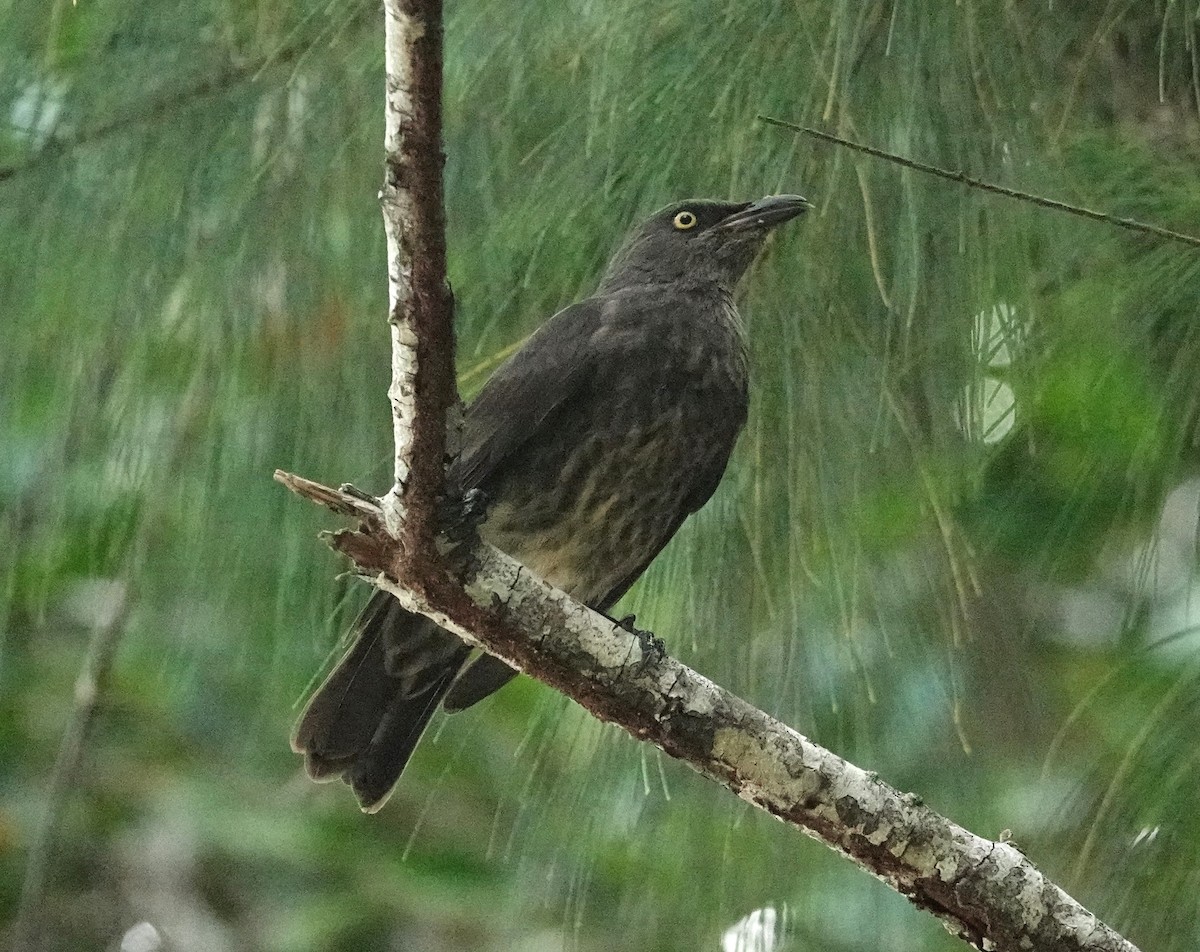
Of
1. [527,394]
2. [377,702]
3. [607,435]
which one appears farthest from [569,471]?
[377,702]

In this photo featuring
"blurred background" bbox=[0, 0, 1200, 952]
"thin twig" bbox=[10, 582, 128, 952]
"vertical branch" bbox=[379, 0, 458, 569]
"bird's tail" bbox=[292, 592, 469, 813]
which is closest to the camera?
"vertical branch" bbox=[379, 0, 458, 569]

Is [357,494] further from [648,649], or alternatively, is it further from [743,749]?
[743,749]

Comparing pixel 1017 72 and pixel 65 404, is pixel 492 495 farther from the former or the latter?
pixel 1017 72

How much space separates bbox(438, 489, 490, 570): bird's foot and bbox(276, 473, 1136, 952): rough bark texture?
24mm

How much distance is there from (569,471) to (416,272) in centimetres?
135

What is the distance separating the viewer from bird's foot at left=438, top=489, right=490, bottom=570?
214 cm

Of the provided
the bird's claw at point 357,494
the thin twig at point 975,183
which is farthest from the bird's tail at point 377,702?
the thin twig at point 975,183

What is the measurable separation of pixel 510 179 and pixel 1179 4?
3.28 feet

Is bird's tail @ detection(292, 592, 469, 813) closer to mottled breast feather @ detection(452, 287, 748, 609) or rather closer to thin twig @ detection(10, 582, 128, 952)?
mottled breast feather @ detection(452, 287, 748, 609)

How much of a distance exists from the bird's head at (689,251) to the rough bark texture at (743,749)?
3.36 feet

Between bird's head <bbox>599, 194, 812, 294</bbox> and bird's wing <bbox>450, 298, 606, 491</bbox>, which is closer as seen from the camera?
bird's wing <bbox>450, 298, 606, 491</bbox>

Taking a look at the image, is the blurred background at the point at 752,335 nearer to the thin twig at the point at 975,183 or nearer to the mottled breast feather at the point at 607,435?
the thin twig at the point at 975,183

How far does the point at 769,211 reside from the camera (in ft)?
8.88

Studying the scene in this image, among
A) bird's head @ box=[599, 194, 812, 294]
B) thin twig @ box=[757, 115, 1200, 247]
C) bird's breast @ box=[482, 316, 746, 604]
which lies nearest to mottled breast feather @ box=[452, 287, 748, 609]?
bird's breast @ box=[482, 316, 746, 604]
